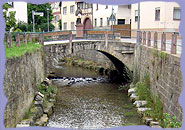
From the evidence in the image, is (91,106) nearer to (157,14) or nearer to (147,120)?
(147,120)

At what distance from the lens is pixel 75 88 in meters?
19.7

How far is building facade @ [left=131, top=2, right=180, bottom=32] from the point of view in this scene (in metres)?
22.0

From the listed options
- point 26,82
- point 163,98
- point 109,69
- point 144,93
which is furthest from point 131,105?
point 109,69

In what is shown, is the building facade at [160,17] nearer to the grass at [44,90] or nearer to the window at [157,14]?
the window at [157,14]

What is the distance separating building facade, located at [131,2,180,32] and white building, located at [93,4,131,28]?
4617 mm

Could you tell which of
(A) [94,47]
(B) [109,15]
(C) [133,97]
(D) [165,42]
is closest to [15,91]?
(D) [165,42]

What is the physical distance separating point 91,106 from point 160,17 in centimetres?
1189

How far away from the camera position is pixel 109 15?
107ft

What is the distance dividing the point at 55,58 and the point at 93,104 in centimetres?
562

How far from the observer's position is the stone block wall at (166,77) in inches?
328

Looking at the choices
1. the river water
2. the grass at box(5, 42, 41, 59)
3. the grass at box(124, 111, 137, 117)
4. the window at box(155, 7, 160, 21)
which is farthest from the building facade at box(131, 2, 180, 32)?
the grass at box(5, 42, 41, 59)

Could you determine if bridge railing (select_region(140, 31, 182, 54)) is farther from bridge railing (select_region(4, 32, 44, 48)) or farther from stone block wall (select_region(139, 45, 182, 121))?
bridge railing (select_region(4, 32, 44, 48))

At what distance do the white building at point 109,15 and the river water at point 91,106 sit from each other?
10597 mm

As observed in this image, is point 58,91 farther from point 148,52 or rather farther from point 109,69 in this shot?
point 109,69
